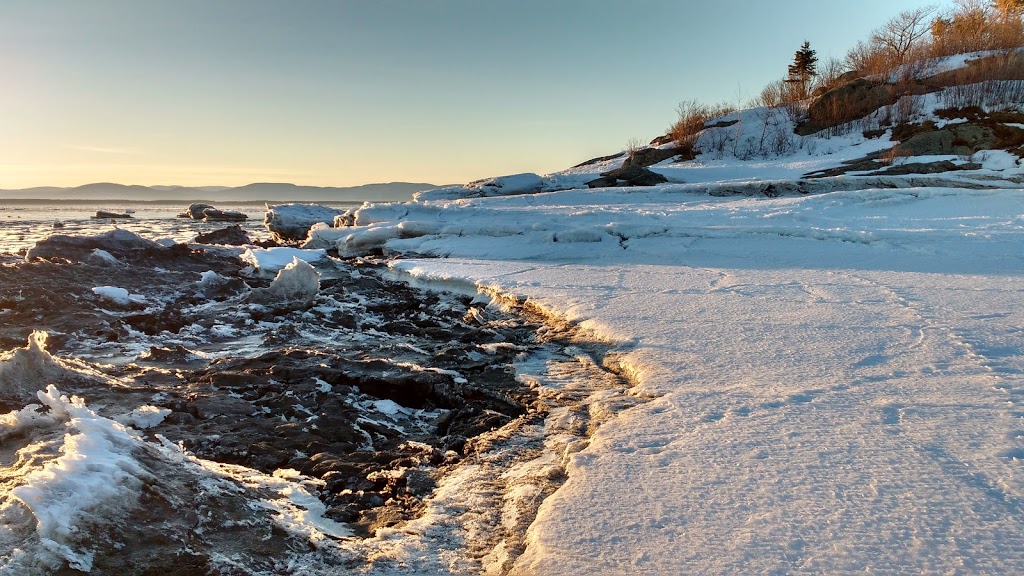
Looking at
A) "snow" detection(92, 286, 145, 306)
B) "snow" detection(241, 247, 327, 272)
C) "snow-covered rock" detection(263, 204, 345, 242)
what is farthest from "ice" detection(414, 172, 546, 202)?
"snow" detection(92, 286, 145, 306)

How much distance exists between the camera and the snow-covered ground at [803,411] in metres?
2.05

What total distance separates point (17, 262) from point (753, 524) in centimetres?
1039

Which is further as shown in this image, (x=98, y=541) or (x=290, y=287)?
(x=290, y=287)

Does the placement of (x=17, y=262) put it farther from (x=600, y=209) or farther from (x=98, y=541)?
(x=600, y=209)

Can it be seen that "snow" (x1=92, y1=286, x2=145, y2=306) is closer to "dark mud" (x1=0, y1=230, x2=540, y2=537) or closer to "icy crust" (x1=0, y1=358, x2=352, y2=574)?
"dark mud" (x1=0, y1=230, x2=540, y2=537)

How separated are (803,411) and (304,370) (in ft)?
11.3

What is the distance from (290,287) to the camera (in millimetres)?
7672

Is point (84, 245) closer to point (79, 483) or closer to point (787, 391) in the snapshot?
point (79, 483)

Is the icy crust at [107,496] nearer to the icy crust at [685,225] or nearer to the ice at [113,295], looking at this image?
the ice at [113,295]

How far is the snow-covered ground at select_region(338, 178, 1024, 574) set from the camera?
2.05 m

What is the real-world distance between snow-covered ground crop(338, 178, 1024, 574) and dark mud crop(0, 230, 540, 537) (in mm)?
800

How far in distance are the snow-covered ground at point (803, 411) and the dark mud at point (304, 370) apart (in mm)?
800

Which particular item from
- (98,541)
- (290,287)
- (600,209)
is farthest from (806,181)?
(98,541)

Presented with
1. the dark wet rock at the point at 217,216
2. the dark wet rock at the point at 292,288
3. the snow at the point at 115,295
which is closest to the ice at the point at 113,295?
the snow at the point at 115,295
